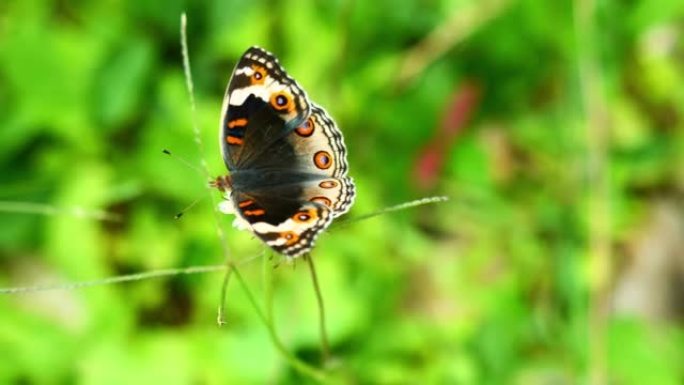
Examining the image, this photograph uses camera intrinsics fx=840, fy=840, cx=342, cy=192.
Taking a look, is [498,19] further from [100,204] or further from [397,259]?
[100,204]

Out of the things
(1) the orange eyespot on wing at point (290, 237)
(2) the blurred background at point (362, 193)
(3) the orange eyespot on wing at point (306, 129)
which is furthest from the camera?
(2) the blurred background at point (362, 193)

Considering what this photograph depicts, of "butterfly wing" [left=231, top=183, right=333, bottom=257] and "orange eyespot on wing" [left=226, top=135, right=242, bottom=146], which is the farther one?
"orange eyespot on wing" [left=226, top=135, right=242, bottom=146]

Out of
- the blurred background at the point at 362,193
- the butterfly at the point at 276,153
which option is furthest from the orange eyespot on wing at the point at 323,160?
the blurred background at the point at 362,193

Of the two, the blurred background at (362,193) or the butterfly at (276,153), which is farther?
the blurred background at (362,193)

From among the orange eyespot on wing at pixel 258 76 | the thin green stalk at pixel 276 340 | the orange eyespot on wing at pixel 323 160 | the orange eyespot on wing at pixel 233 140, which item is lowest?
the thin green stalk at pixel 276 340

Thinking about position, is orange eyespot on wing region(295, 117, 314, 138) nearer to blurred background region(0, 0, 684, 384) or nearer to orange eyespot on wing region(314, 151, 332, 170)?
orange eyespot on wing region(314, 151, 332, 170)

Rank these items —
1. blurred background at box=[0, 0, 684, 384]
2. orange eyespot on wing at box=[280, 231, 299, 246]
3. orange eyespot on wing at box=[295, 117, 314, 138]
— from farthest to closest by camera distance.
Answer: blurred background at box=[0, 0, 684, 384], orange eyespot on wing at box=[295, 117, 314, 138], orange eyespot on wing at box=[280, 231, 299, 246]

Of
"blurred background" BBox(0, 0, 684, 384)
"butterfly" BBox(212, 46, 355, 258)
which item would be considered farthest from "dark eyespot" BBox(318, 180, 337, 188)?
"blurred background" BBox(0, 0, 684, 384)

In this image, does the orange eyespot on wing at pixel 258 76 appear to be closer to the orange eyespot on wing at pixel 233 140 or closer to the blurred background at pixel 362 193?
the orange eyespot on wing at pixel 233 140

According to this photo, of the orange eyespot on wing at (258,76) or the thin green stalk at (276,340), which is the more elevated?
the orange eyespot on wing at (258,76)

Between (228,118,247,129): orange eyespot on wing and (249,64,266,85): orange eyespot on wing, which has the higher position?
(249,64,266,85): orange eyespot on wing
